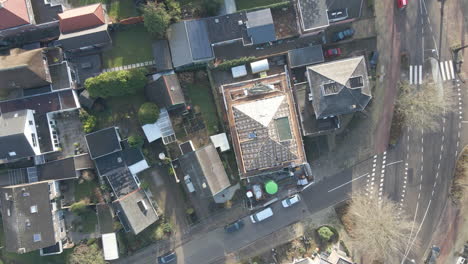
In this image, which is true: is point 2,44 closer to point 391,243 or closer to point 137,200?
point 137,200

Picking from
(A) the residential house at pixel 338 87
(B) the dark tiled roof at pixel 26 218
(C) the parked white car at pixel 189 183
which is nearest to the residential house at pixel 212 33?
(A) the residential house at pixel 338 87

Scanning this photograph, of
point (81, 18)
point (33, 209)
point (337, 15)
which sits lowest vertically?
point (33, 209)

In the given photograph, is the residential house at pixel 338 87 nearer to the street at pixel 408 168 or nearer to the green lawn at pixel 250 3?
the street at pixel 408 168

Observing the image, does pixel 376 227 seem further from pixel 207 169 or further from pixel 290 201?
pixel 207 169

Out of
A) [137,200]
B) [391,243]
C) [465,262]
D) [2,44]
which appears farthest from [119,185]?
[465,262]

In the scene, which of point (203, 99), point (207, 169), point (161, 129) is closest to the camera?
point (207, 169)

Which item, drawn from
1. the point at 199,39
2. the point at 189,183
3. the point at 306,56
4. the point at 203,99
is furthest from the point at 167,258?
the point at 306,56
